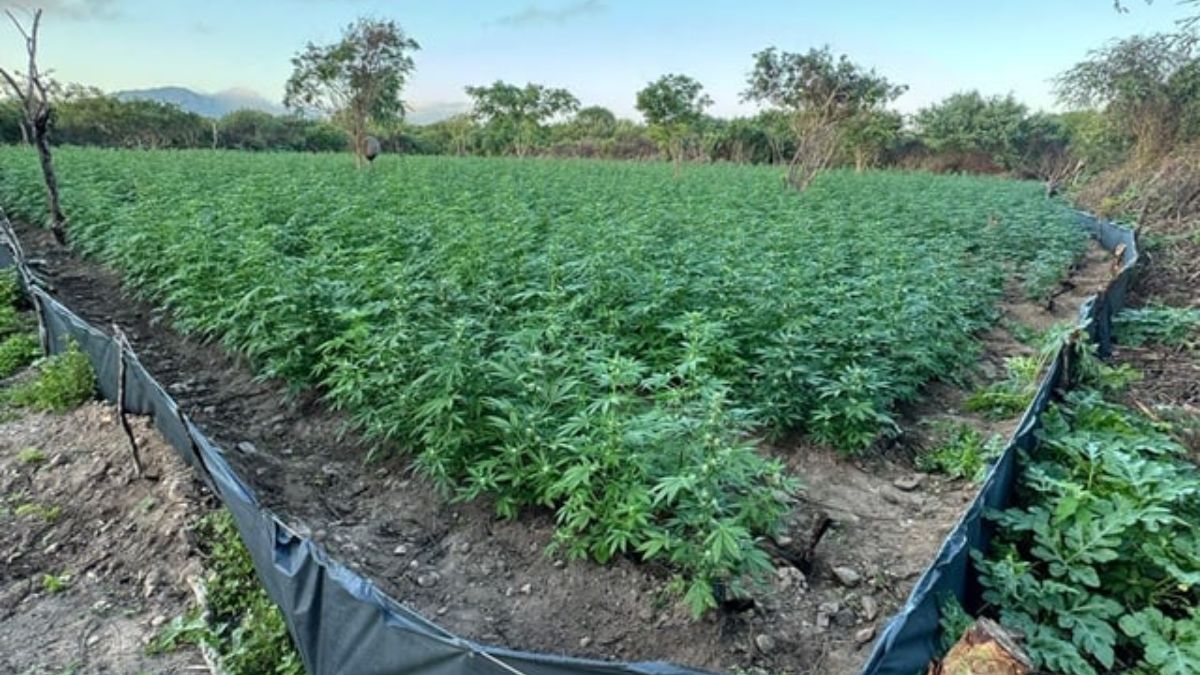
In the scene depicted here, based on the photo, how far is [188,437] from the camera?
3459 millimetres

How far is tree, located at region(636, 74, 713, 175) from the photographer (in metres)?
34.2

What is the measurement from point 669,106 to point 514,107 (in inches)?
603

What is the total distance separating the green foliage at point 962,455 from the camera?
13.4 ft

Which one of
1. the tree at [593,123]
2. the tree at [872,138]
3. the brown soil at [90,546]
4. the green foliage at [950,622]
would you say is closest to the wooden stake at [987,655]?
the green foliage at [950,622]

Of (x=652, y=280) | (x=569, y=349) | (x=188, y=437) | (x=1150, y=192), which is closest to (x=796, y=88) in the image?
(x=1150, y=192)

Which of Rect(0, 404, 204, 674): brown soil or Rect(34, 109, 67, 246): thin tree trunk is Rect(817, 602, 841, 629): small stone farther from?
Rect(34, 109, 67, 246): thin tree trunk

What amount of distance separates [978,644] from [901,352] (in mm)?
3109

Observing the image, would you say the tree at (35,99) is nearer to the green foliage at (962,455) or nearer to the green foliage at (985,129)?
the green foliage at (962,455)

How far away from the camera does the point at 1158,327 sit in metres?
6.73

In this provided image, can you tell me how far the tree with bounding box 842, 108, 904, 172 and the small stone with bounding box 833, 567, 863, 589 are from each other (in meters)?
25.3

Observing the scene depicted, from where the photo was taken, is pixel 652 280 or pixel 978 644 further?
pixel 652 280

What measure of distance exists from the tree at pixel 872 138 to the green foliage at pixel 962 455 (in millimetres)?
23682

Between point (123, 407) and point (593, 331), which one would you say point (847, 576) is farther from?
point (123, 407)

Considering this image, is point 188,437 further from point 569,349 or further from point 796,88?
point 796,88
